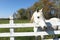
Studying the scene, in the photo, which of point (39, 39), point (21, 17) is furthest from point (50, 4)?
point (21, 17)

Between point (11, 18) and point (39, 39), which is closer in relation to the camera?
point (11, 18)

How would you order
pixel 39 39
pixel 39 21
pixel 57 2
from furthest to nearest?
pixel 57 2 → pixel 39 39 → pixel 39 21

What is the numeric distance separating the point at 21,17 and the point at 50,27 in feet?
248

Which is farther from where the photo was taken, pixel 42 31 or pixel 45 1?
pixel 45 1

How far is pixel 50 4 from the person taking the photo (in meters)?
40.9

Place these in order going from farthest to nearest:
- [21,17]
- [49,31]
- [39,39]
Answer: [21,17]
[39,39]
[49,31]

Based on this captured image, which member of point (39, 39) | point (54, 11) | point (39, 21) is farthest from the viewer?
point (54, 11)

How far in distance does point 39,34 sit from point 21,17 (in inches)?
2981

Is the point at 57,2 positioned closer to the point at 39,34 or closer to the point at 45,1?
the point at 45,1

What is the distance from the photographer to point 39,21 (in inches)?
211

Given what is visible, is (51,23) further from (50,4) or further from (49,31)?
(50,4)

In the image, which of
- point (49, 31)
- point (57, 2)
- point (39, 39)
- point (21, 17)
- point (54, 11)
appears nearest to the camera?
point (49, 31)

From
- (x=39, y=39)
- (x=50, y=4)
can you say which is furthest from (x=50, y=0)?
(x=39, y=39)

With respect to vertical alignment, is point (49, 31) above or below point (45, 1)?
below
